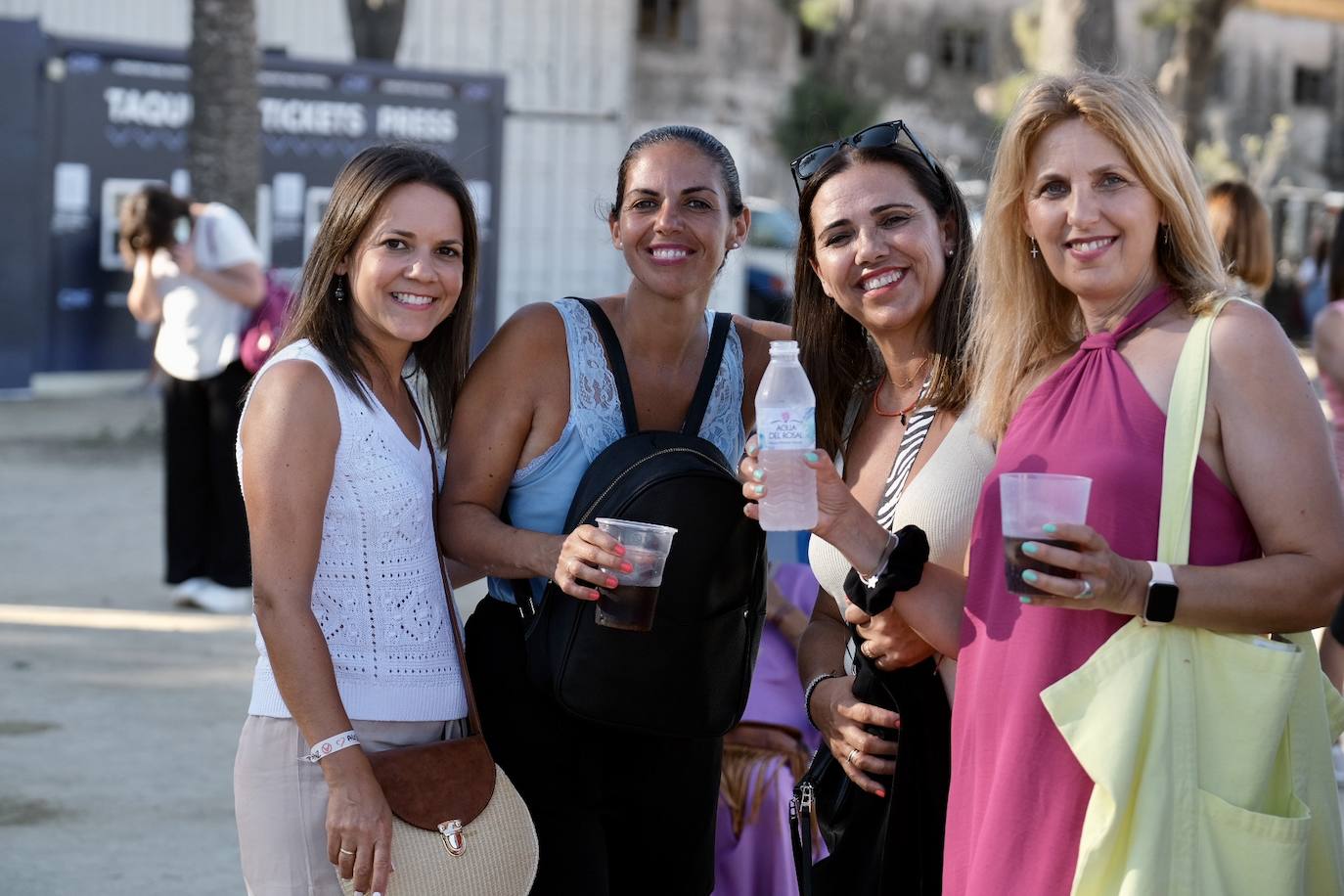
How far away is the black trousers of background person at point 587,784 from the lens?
3.14m

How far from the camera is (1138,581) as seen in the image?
7.73 ft

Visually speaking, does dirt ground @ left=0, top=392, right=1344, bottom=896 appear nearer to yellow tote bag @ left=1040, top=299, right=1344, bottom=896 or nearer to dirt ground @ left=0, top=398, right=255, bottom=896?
dirt ground @ left=0, top=398, right=255, bottom=896

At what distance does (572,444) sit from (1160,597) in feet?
4.07

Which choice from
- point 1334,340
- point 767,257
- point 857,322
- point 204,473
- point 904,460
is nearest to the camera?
point 904,460

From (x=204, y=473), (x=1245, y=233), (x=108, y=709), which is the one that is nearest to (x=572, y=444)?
(x=108, y=709)

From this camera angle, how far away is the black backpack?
296 cm

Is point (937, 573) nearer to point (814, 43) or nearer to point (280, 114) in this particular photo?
point (280, 114)

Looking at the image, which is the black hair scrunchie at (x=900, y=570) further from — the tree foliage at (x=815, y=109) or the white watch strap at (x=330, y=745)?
the tree foliage at (x=815, y=109)

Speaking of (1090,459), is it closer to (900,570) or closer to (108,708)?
(900,570)

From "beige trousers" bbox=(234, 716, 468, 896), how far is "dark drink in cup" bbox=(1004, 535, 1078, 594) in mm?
1252

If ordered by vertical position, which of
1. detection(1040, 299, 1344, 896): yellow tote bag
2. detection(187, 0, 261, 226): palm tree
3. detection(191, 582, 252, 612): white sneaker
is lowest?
detection(191, 582, 252, 612): white sneaker

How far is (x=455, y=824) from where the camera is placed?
283 cm

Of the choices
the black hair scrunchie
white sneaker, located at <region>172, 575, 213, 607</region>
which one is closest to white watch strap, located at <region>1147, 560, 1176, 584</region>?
the black hair scrunchie

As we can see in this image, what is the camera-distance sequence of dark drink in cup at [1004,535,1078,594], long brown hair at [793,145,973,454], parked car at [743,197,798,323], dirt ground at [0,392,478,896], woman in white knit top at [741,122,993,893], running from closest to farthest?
dark drink in cup at [1004,535,1078,594]
woman in white knit top at [741,122,993,893]
long brown hair at [793,145,973,454]
dirt ground at [0,392,478,896]
parked car at [743,197,798,323]
